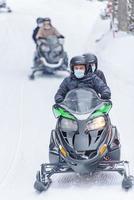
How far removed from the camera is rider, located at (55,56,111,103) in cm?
994

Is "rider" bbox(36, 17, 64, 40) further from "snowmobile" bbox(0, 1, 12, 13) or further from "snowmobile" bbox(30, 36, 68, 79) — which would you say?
"snowmobile" bbox(0, 1, 12, 13)

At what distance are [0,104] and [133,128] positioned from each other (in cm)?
441

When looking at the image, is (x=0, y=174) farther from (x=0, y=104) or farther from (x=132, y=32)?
(x=132, y=32)

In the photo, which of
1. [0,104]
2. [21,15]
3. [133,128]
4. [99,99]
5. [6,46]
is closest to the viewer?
[99,99]

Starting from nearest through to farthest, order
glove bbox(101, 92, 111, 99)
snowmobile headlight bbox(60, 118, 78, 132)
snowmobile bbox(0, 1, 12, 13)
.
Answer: snowmobile headlight bbox(60, 118, 78, 132) → glove bbox(101, 92, 111, 99) → snowmobile bbox(0, 1, 12, 13)

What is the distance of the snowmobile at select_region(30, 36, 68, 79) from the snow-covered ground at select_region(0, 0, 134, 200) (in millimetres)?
327

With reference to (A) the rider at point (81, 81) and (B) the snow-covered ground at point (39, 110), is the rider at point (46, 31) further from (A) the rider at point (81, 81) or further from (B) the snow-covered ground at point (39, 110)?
(A) the rider at point (81, 81)

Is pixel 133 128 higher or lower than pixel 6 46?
lower

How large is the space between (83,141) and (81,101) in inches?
26.8

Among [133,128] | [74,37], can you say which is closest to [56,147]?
[133,128]

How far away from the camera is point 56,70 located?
19.7 metres

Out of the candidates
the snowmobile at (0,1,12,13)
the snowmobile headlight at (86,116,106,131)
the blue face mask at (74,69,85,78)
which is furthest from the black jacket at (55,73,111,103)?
the snowmobile at (0,1,12,13)

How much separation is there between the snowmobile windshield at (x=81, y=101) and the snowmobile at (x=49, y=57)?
9771mm

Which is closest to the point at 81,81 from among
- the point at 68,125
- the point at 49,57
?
the point at 68,125
